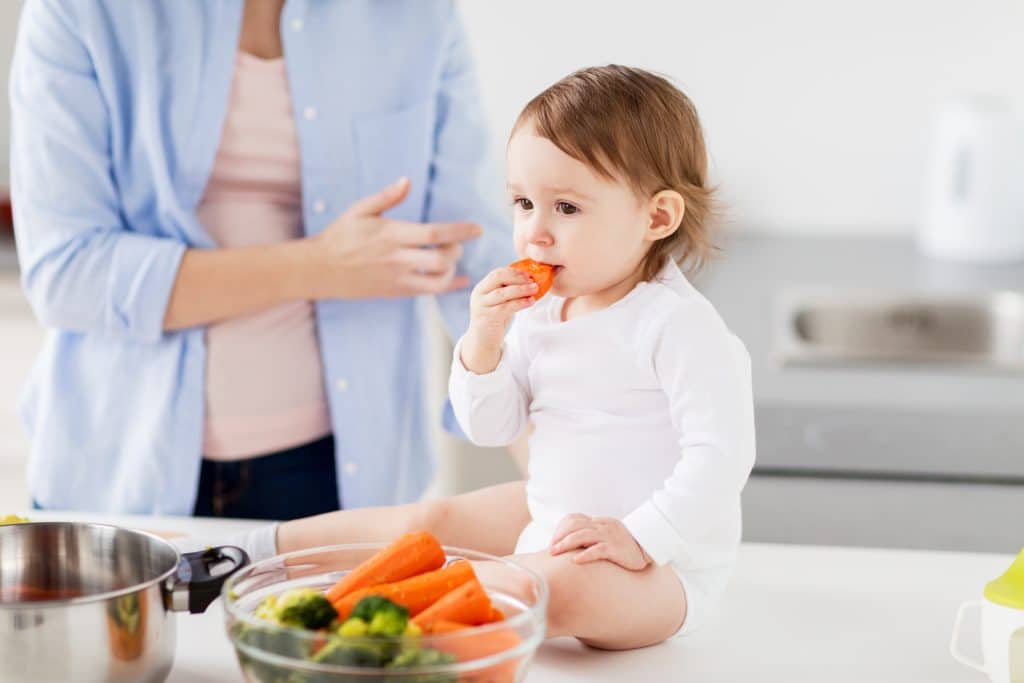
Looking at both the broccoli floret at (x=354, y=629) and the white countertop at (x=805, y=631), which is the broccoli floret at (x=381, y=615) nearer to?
the broccoli floret at (x=354, y=629)

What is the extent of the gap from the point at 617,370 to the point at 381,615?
341 mm

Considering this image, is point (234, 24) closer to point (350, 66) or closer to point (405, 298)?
point (350, 66)

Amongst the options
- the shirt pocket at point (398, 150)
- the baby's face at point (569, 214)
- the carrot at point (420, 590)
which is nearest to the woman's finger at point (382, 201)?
the shirt pocket at point (398, 150)

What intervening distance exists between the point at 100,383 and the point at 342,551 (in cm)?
66

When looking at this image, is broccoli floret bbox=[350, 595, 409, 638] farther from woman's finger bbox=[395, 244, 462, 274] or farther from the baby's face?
woman's finger bbox=[395, 244, 462, 274]

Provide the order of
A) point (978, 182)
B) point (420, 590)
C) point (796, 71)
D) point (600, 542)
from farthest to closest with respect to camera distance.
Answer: point (796, 71)
point (978, 182)
point (600, 542)
point (420, 590)

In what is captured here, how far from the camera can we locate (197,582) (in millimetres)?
973

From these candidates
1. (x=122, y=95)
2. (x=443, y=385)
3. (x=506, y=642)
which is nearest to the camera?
(x=506, y=642)

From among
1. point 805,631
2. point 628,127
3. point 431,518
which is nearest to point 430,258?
point 431,518

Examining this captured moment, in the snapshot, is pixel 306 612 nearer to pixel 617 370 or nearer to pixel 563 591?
pixel 563 591

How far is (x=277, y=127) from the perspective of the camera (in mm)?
1580

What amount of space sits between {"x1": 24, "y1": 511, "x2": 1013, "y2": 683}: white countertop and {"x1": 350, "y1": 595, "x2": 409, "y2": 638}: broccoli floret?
8.1 inches

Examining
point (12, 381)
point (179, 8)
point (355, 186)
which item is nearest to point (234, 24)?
point (179, 8)

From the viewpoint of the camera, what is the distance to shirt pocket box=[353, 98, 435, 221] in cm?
161
